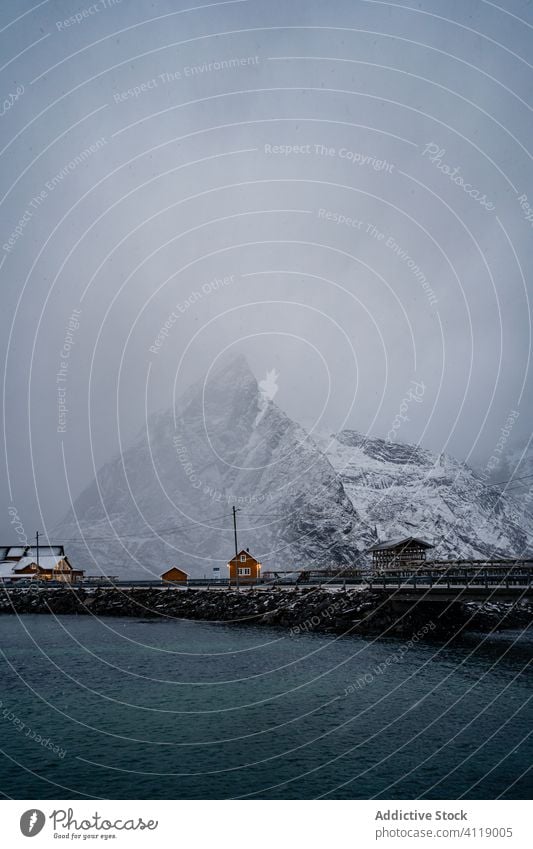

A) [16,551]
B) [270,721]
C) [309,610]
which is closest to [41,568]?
[16,551]

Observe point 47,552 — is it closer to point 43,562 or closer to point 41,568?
point 43,562

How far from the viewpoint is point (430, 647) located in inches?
1581

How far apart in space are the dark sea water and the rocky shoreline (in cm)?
648

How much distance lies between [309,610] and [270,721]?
1198 inches

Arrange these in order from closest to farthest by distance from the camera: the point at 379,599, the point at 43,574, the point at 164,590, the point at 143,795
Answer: the point at 143,795 → the point at 379,599 → the point at 164,590 → the point at 43,574

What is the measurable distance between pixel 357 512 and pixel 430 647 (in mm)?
126892

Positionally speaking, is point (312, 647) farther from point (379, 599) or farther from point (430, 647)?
point (379, 599)

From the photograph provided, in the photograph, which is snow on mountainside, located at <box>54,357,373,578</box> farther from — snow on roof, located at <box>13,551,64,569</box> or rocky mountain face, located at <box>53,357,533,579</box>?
snow on roof, located at <box>13,551,64,569</box>

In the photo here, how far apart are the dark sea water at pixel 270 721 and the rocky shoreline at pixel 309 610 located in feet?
21.3

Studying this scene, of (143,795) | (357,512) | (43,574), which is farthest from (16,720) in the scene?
(357,512)

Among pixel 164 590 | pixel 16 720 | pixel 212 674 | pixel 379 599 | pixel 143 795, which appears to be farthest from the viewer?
pixel 164 590

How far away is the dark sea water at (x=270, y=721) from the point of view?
17250 mm

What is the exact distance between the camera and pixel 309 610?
174ft

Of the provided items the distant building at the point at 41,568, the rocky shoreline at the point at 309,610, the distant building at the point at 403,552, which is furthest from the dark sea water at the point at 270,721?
the distant building at the point at 41,568
